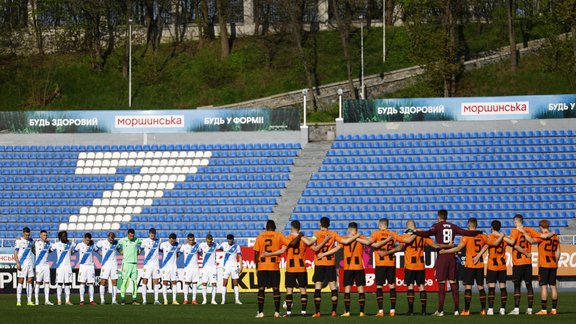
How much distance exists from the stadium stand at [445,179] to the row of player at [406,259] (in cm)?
1840

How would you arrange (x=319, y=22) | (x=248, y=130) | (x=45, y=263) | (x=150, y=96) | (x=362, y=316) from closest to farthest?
(x=362, y=316)
(x=45, y=263)
(x=248, y=130)
(x=150, y=96)
(x=319, y=22)

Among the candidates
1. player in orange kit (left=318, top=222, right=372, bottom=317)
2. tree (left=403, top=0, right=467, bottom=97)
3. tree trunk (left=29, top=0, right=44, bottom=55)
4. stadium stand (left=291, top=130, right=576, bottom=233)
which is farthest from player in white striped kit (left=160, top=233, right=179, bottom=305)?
tree trunk (left=29, top=0, right=44, bottom=55)

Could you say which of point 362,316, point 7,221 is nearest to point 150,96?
point 7,221

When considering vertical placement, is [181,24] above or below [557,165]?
above

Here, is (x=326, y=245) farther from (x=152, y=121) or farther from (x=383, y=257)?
(x=152, y=121)

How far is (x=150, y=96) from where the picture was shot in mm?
64562

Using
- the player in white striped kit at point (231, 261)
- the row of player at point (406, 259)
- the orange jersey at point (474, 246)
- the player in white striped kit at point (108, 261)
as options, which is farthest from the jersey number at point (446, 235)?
the player in white striped kit at point (108, 261)

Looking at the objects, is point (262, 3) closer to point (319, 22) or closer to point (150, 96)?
point (319, 22)

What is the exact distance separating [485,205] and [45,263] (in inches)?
820

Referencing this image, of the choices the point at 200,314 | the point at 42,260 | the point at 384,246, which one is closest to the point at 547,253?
the point at 384,246

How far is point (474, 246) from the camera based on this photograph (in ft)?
84.8

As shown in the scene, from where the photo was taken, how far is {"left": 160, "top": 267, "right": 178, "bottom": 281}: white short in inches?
1259

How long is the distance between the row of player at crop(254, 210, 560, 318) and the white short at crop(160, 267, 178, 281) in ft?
24.9

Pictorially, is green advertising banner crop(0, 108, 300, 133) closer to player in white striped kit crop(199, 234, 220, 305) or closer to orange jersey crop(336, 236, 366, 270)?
player in white striped kit crop(199, 234, 220, 305)
